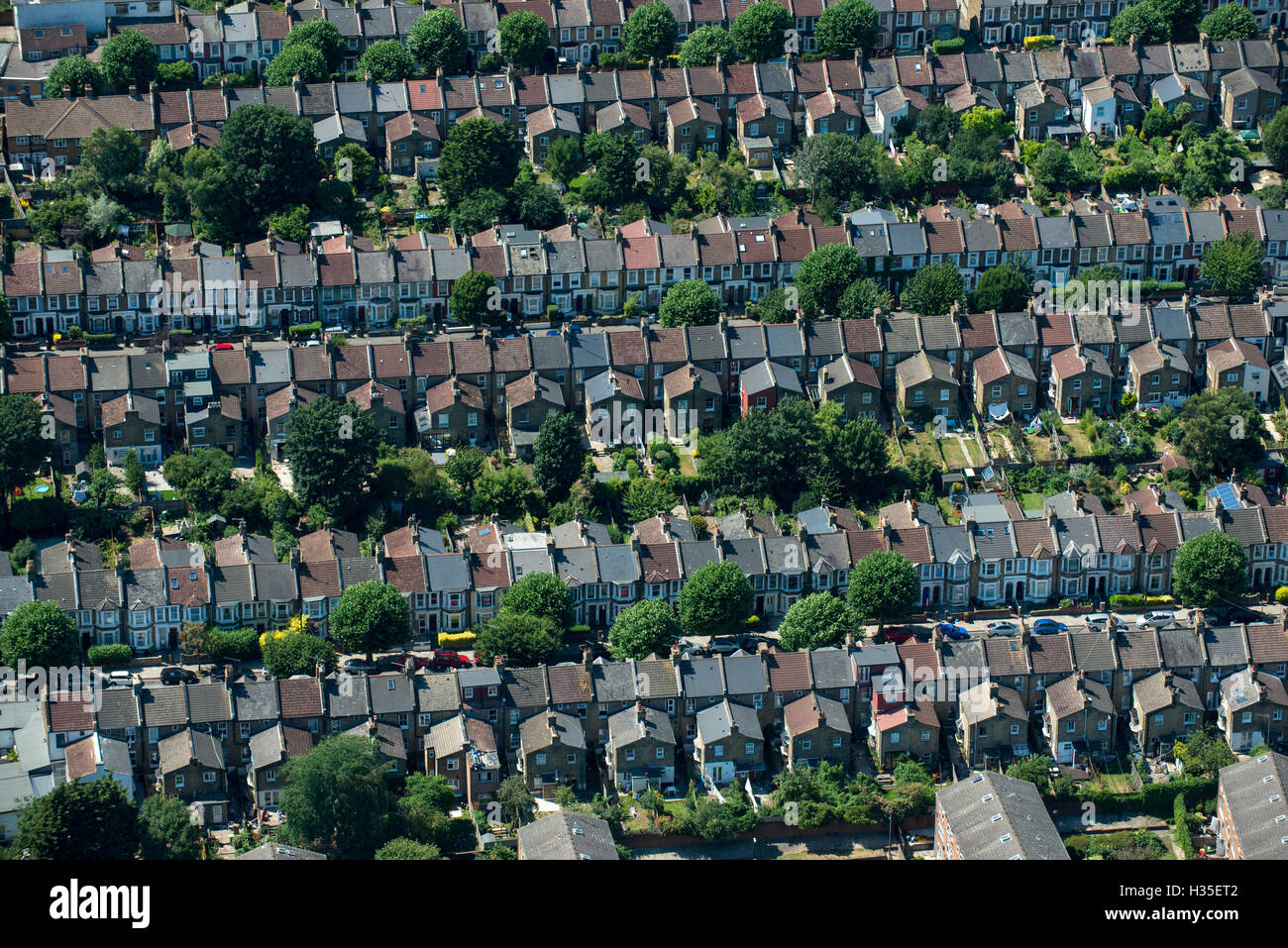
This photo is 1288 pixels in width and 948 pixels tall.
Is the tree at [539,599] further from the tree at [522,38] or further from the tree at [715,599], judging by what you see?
the tree at [522,38]

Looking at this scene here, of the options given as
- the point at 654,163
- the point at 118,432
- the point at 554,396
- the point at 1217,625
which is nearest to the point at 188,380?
the point at 118,432

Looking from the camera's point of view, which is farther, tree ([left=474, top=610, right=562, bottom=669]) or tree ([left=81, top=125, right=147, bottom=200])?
tree ([left=81, top=125, right=147, bottom=200])

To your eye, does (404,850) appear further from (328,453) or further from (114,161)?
(114,161)

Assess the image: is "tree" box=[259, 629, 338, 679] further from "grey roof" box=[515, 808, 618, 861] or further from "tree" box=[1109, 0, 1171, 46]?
"tree" box=[1109, 0, 1171, 46]

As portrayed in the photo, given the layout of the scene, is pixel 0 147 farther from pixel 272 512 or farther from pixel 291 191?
pixel 272 512

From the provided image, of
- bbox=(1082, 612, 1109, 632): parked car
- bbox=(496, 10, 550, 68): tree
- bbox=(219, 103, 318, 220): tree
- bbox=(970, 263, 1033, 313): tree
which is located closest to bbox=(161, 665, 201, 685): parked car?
bbox=(219, 103, 318, 220): tree

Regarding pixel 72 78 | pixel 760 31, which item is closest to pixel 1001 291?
pixel 760 31
